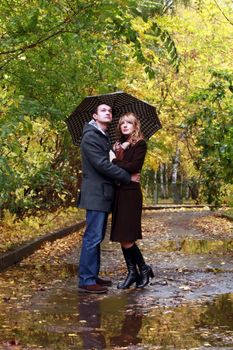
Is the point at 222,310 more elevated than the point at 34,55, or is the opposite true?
the point at 34,55

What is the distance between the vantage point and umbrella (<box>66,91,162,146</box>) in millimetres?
8062

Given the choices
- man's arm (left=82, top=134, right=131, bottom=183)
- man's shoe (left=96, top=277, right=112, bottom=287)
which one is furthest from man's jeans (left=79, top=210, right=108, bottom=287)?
man's arm (left=82, top=134, right=131, bottom=183)

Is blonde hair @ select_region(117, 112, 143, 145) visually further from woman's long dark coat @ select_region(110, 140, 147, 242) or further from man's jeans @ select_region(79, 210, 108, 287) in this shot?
man's jeans @ select_region(79, 210, 108, 287)

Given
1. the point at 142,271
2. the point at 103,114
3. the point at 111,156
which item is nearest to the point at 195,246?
the point at 142,271

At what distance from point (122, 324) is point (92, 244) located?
6.58 ft

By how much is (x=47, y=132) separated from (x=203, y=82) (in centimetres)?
1865

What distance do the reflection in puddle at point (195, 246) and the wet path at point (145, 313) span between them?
1466 mm

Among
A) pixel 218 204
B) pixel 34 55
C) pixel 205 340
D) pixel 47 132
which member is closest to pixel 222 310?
pixel 205 340

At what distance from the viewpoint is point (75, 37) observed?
809 centimetres

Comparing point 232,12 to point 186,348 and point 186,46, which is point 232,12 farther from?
point 186,348

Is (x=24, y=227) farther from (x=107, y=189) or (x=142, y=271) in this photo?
(x=107, y=189)

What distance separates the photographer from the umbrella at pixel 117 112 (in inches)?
317

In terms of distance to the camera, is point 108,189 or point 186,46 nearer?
point 108,189

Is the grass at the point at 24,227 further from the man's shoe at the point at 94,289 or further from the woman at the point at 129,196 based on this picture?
the woman at the point at 129,196
